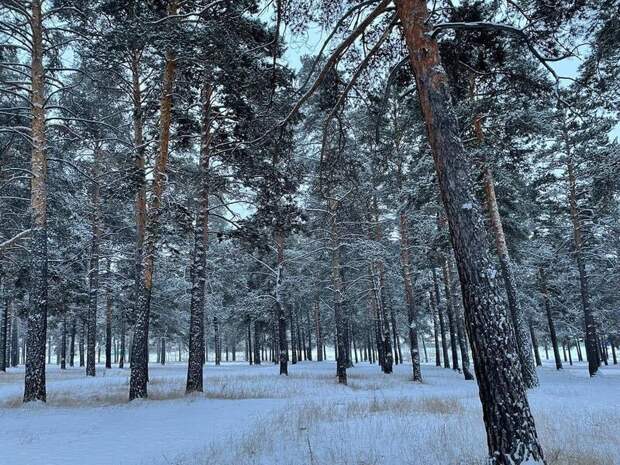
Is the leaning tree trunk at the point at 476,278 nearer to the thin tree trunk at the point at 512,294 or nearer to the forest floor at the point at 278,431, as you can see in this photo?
the forest floor at the point at 278,431

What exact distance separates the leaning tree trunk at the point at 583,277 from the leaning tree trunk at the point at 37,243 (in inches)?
907

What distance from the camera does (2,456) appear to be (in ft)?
18.4

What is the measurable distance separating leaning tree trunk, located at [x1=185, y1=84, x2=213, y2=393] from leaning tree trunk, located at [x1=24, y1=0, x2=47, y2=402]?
12.9 ft

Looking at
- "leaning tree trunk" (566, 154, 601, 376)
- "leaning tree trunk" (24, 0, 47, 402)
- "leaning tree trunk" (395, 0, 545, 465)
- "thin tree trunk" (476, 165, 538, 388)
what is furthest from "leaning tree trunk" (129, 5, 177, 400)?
"leaning tree trunk" (566, 154, 601, 376)

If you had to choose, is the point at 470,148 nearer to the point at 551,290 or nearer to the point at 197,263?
the point at 197,263

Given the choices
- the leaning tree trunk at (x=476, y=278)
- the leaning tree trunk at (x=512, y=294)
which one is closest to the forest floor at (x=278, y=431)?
the leaning tree trunk at (x=476, y=278)

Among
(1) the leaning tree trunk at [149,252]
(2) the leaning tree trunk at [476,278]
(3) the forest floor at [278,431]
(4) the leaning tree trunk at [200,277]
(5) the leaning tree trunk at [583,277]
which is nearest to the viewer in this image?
(2) the leaning tree trunk at [476,278]

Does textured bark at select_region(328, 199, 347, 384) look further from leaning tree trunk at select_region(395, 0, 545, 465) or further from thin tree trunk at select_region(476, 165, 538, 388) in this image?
leaning tree trunk at select_region(395, 0, 545, 465)

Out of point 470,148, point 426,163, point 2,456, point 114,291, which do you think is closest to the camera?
point 2,456

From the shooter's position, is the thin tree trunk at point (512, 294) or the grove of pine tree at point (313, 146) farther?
the thin tree trunk at point (512, 294)

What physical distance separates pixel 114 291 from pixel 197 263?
15.8 m

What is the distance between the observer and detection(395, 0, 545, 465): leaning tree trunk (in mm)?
3816

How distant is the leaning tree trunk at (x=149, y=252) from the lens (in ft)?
36.3

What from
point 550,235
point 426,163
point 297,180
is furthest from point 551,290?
point 297,180
